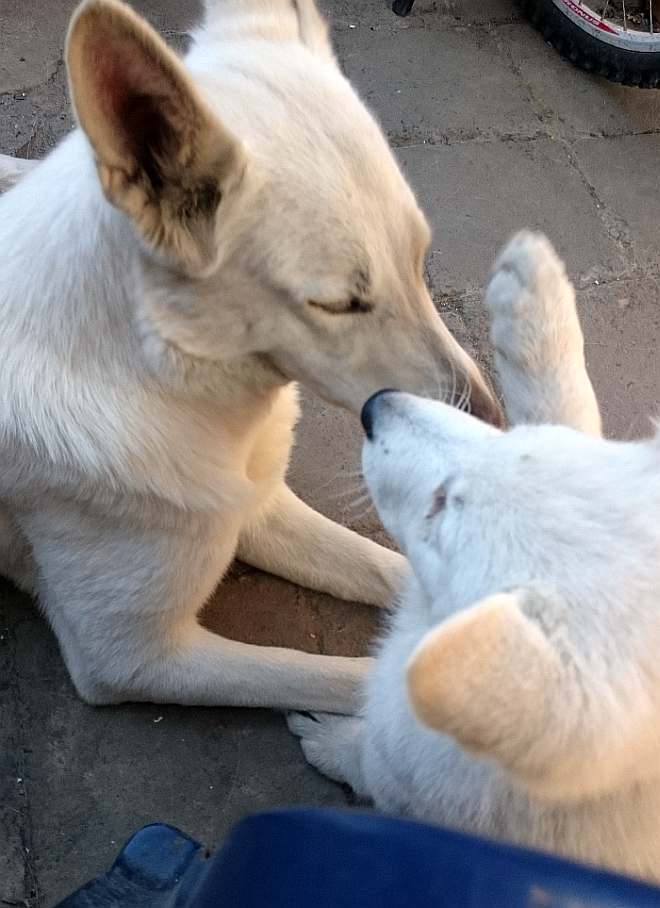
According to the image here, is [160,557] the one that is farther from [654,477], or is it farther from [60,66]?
[60,66]

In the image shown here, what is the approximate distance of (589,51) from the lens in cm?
391

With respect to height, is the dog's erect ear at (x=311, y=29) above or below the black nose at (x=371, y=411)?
above

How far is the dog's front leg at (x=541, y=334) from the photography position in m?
2.14

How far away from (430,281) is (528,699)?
2212 mm

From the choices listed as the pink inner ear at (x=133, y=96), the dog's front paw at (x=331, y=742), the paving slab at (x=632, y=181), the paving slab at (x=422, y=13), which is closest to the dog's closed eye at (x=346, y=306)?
the pink inner ear at (x=133, y=96)

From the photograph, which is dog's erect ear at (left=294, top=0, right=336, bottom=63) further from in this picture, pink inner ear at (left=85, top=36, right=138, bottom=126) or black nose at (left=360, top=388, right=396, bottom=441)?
black nose at (left=360, top=388, right=396, bottom=441)

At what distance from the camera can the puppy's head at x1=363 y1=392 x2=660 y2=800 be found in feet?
4.03

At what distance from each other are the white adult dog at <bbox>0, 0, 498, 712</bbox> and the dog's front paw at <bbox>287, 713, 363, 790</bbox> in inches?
4.8

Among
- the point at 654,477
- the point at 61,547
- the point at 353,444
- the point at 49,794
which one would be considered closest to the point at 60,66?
the point at 353,444

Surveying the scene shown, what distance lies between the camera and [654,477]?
61.1 inches

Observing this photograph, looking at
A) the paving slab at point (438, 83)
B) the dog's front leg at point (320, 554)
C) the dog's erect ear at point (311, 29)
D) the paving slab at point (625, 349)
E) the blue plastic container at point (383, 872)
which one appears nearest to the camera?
the blue plastic container at point (383, 872)

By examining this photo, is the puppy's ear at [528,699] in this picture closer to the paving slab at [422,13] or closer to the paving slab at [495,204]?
the paving slab at [495,204]

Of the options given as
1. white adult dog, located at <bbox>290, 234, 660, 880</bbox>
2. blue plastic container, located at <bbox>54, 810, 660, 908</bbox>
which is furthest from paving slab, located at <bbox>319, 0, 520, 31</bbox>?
blue plastic container, located at <bbox>54, 810, 660, 908</bbox>

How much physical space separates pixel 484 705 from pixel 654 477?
22.6 inches
